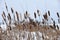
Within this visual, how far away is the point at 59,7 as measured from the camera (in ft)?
8.39

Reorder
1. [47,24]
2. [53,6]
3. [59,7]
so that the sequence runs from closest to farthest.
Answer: [47,24], [59,7], [53,6]

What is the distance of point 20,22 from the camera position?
2061 mm

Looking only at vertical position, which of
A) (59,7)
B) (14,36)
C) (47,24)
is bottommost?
(14,36)

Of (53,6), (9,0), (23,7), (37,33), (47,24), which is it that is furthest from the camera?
(9,0)

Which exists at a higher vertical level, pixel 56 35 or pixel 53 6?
pixel 53 6

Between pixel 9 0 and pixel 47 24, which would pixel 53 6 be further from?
pixel 47 24

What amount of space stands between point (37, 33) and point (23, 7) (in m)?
0.41

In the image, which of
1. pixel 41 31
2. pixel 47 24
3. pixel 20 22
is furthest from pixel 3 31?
pixel 47 24

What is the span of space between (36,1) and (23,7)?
2.08ft

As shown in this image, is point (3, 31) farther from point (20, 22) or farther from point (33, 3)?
point (33, 3)

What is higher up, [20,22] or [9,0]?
[9,0]

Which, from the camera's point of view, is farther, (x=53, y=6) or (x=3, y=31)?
(x=53, y=6)

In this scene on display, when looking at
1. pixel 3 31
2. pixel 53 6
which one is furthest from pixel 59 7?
pixel 3 31

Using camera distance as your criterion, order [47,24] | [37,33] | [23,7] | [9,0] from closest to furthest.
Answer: [47,24]
[37,33]
[23,7]
[9,0]
